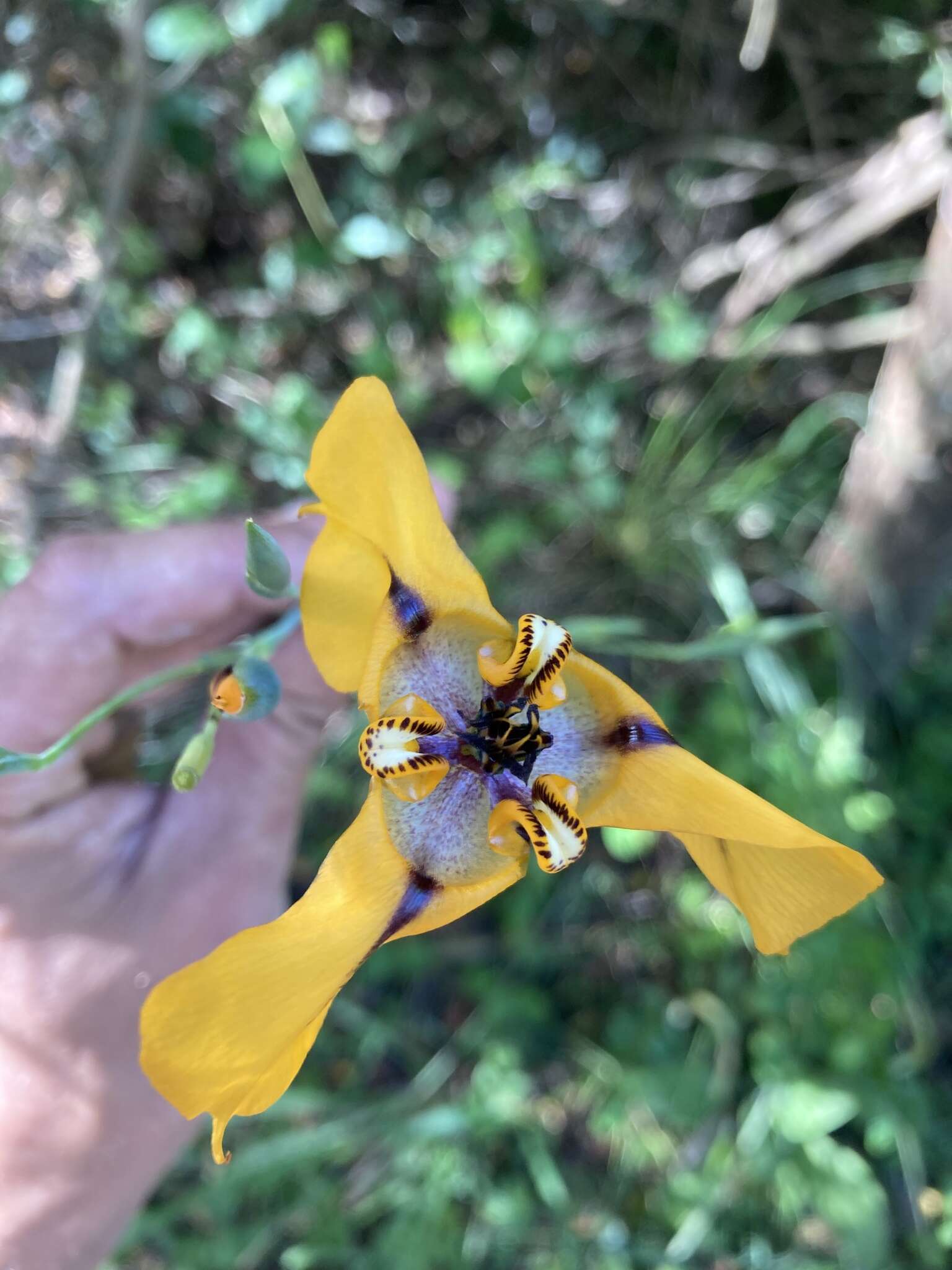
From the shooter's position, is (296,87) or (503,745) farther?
(296,87)

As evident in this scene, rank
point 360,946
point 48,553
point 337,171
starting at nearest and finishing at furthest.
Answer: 1. point 360,946
2. point 48,553
3. point 337,171

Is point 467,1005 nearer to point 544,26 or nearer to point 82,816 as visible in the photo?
point 82,816

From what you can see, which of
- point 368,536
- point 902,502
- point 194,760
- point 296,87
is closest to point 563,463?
point 902,502

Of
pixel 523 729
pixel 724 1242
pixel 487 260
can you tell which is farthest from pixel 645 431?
pixel 724 1242

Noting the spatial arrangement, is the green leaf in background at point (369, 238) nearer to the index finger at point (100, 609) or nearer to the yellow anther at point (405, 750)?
the index finger at point (100, 609)

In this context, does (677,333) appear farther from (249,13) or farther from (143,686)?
(143,686)

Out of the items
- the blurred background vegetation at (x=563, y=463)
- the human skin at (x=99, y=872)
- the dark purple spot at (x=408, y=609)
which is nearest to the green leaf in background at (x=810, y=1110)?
the blurred background vegetation at (x=563, y=463)

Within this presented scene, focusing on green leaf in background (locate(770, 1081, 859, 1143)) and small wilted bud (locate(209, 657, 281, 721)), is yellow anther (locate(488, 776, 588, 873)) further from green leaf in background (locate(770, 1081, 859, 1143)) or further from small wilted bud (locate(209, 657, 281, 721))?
green leaf in background (locate(770, 1081, 859, 1143))
